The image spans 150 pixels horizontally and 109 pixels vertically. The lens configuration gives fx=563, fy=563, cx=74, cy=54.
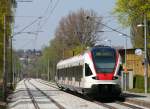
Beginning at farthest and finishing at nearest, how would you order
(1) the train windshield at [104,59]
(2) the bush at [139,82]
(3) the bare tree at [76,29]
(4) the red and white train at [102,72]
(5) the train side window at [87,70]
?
1. (3) the bare tree at [76,29]
2. (2) the bush at [139,82]
3. (5) the train side window at [87,70]
4. (1) the train windshield at [104,59]
5. (4) the red and white train at [102,72]

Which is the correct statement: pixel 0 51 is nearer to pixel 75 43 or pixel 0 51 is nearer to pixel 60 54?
pixel 75 43

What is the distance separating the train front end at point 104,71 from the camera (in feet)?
117

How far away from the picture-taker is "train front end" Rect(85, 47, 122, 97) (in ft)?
117

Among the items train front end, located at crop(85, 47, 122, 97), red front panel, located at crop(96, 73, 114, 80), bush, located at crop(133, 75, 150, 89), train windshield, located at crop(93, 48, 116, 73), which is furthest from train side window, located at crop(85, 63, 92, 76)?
bush, located at crop(133, 75, 150, 89)

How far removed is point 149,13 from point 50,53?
90.7m

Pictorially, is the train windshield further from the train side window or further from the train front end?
the train side window

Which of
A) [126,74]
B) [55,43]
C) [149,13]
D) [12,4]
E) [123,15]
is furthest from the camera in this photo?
[55,43]

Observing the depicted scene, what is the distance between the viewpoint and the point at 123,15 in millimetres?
56531

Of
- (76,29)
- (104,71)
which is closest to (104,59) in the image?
(104,71)

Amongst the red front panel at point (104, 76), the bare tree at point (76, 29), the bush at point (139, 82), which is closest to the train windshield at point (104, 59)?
the red front panel at point (104, 76)

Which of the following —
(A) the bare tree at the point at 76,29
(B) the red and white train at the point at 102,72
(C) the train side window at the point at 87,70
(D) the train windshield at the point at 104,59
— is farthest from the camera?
(A) the bare tree at the point at 76,29

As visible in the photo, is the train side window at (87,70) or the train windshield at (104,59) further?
the train side window at (87,70)

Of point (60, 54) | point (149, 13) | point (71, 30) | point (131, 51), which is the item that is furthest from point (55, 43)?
point (149, 13)

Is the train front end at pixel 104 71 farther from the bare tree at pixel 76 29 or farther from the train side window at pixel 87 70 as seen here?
the bare tree at pixel 76 29
